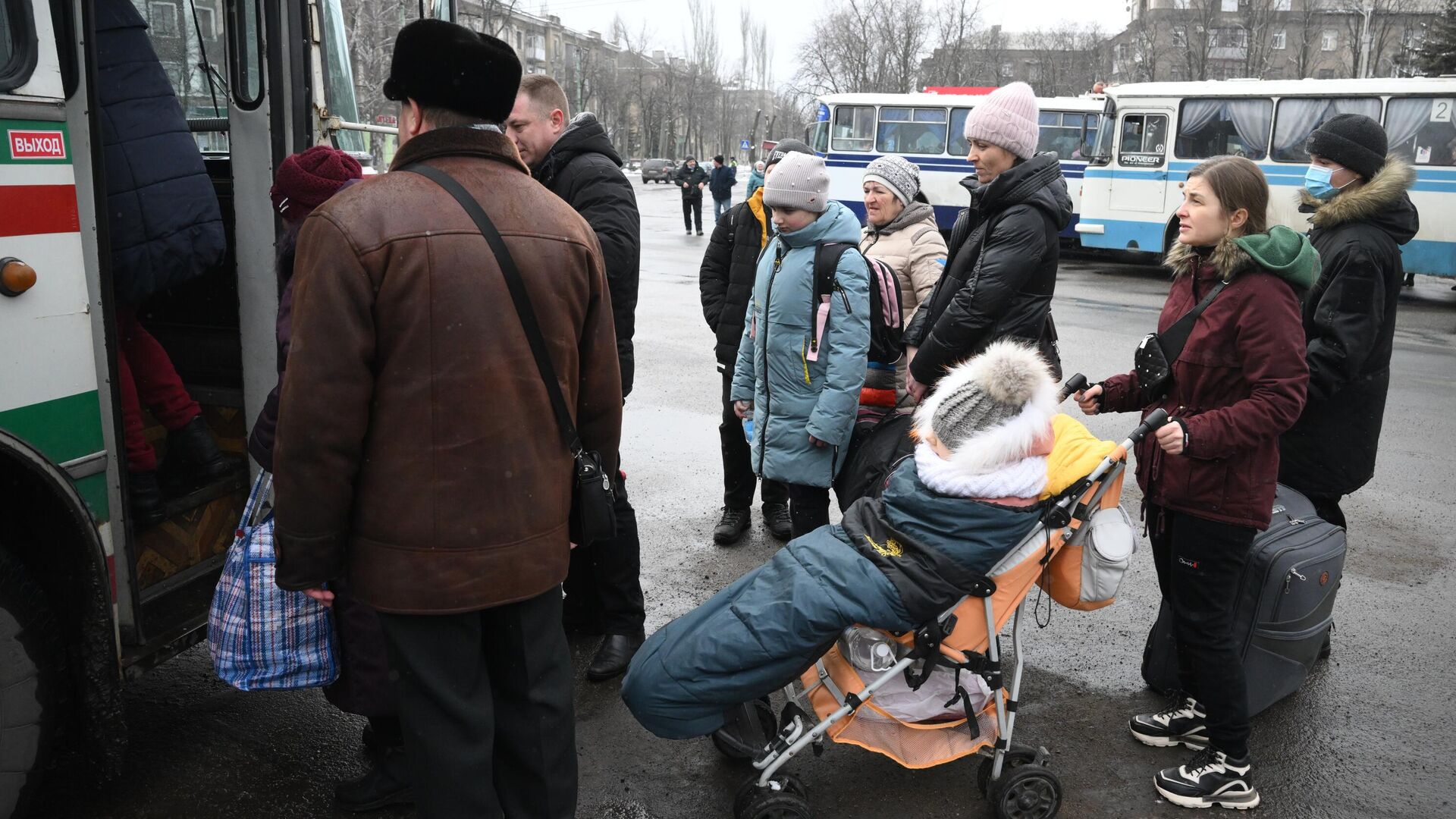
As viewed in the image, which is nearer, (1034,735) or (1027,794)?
Answer: (1027,794)

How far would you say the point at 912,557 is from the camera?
2920 mm

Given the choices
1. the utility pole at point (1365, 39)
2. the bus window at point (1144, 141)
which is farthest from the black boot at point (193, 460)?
the utility pole at point (1365, 39)

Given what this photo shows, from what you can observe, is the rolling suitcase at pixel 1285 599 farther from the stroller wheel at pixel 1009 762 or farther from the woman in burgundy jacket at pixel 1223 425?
the stroller wheel at pixel 1009 762

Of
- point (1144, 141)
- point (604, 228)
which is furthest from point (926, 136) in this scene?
point (604, 228)

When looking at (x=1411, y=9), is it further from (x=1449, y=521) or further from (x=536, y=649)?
(x=536, y=649)

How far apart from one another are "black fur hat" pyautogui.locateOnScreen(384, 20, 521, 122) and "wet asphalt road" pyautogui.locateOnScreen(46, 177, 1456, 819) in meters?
2.12

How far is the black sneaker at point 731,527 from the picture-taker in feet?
18.2

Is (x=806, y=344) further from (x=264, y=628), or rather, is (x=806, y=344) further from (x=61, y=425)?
(x=61, y=425)

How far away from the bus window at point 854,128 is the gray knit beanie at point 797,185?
2031 cm

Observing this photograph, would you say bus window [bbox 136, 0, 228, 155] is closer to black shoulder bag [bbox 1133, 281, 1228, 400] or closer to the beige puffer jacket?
the beige puffer jacket

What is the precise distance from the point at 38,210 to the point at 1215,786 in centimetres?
371

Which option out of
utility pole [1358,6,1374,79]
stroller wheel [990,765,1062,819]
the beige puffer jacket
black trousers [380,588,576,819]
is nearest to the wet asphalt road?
stroller wheel [990,765,1062,819]

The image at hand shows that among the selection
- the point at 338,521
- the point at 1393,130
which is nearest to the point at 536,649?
the point at 338,521

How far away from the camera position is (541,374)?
242 cm
